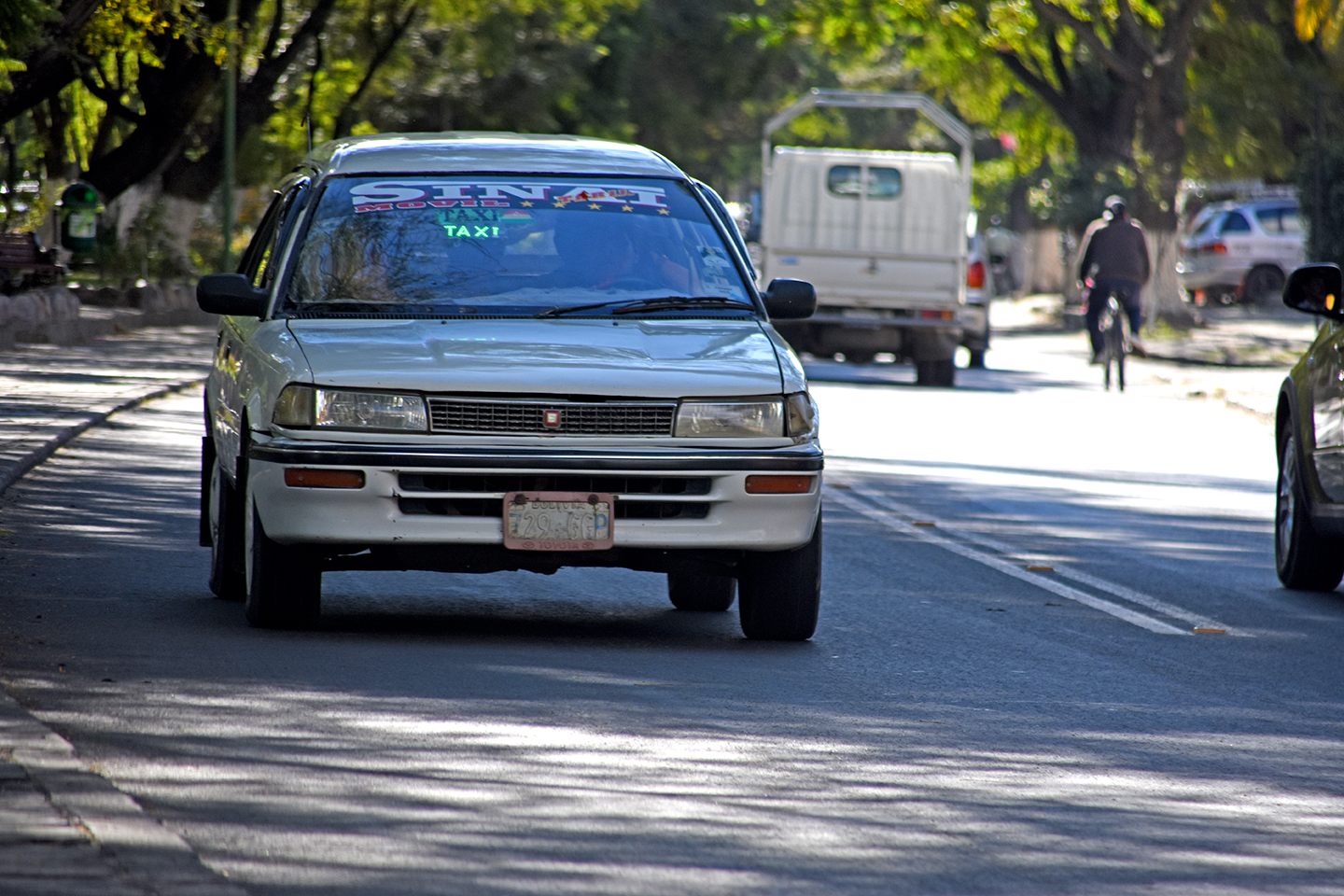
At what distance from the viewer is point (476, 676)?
703 cm

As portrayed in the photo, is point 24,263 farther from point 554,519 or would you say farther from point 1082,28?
point 554,519

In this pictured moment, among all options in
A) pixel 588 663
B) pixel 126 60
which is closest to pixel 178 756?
pixel 588 663

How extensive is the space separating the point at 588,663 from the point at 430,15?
32.7 meters

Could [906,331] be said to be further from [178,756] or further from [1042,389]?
[178,756]

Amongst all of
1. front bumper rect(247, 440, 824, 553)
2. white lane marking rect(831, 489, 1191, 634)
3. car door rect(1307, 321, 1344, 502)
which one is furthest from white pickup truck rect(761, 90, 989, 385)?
front bumper rect(247, 440, 824, 553)

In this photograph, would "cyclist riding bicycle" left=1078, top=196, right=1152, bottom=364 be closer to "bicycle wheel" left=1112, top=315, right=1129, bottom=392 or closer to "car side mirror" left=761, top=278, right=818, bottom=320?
"bicycle wheel" left=1112, top=315, right=1129, bottom=392

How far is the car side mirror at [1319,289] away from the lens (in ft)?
32.1

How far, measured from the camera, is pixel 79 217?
29.0m

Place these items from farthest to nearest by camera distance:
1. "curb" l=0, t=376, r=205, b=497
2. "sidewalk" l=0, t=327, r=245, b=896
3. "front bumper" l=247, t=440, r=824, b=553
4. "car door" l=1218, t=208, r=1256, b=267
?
"car door" l=1218, t=208, r=1256, b=267, "curb" l=0, t=376, r=205, b=497, "front bumper" l=247, t=440, r=824, b=553, "sidewalk" l=0, t=327, r=245, b=896

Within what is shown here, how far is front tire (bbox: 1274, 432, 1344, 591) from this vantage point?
10.1 metres

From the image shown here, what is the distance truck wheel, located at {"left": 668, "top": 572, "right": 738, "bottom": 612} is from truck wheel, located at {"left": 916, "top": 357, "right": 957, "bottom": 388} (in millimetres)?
15858

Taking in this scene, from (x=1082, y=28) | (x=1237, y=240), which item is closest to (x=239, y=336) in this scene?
(x=1082, y=28)

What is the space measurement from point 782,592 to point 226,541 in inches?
84.0

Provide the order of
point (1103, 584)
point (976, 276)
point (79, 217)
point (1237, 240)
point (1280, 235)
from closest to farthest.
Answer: point (1103, 584) < point (976, 276) < point (79, 217) < point (1280, 235) < point (1237, 240)
